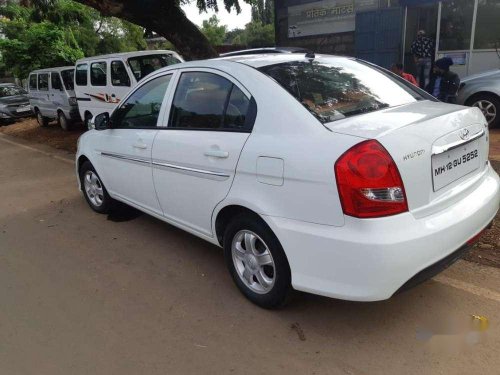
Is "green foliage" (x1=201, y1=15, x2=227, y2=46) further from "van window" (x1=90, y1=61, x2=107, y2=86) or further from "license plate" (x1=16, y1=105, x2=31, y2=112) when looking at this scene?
"van window" (x1=90, y1=61, x2=107, y2=86)

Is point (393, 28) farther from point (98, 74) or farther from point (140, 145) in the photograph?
point (140, 145)

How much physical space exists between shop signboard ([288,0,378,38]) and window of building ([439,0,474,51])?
2190 millimetres

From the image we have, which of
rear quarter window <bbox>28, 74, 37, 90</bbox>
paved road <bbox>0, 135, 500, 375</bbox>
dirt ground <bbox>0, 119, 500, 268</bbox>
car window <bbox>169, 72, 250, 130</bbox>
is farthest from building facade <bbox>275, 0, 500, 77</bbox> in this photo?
car window <bbox>169, 72, 250, 130</bbox>

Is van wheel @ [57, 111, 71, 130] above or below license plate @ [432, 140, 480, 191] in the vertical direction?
below

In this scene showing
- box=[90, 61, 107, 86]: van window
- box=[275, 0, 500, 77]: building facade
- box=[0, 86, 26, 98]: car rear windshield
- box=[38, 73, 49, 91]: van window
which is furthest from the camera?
box=[0, 86, 26, 98]: car rear windshield

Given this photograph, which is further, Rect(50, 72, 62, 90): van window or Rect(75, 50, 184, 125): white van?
Rect(50, 72, 62, 90): van window

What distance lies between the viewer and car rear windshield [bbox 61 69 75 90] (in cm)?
1297

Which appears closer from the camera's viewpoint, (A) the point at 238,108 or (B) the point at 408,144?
(B) the point at 408,144

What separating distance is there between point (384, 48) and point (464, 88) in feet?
16.0

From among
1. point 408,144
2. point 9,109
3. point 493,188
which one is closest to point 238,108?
point 408,144

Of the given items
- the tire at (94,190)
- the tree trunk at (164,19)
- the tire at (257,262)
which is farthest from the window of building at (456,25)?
the tire at (257,262)

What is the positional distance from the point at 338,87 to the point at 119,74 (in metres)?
8.01

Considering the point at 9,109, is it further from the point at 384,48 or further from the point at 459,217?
the point at 459,217

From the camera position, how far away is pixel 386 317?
2.98m
